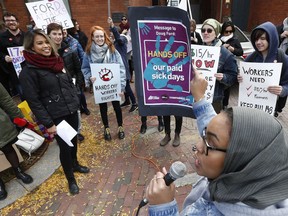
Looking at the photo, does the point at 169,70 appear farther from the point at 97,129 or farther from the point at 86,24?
the point at 86,24

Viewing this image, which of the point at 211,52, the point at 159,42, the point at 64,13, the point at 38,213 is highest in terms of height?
the point at 64,13

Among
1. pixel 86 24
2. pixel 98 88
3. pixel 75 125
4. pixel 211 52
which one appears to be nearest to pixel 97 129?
pixel 98 88

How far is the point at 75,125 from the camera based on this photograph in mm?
3113

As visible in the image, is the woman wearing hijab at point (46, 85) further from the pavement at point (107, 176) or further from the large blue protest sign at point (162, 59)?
the large blue protest sign at point (162, 59)

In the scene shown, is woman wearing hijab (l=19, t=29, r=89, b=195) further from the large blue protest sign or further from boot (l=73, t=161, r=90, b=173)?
the large blue protest sign

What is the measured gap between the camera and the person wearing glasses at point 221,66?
10.0ft

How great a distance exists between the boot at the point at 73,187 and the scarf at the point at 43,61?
5.07 feet

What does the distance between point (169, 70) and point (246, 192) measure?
2105mm

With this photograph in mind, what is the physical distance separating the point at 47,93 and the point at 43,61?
1.25 ft

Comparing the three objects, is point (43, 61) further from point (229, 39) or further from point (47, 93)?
point (229, 39)

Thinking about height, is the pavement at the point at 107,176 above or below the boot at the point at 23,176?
below

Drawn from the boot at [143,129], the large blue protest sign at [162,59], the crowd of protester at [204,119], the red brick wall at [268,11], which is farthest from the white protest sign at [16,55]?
the red brick wall at [268,11]

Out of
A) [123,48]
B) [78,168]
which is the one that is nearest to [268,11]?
[123,48]

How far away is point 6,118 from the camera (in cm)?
291
